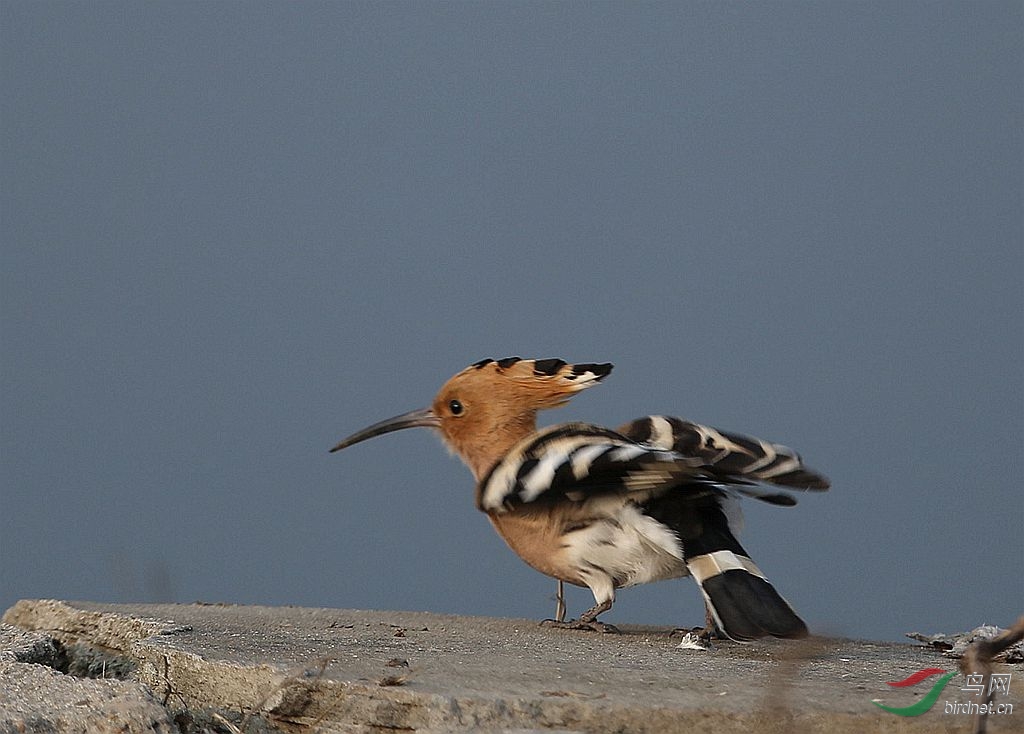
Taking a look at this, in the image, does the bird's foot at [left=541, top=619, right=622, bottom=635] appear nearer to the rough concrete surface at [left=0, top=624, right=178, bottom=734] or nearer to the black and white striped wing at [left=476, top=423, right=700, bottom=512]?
the black and white striped wing at [left=476, top=423, right=700, bottom=512]

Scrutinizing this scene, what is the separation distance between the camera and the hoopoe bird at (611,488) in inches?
130

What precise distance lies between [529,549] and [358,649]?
2.88ft

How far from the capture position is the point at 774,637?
10.4 feet

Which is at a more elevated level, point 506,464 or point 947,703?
point 506,464

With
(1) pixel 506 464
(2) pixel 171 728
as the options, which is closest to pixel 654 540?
(1) pixel 506 464

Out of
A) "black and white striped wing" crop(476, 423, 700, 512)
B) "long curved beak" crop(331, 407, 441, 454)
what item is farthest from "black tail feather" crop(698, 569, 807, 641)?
"long curved beak" crop(331, 407, 441, 454)

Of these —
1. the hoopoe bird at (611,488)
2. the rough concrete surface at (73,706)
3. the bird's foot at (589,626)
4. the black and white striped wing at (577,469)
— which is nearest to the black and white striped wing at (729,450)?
the hoopoe bird at (611,488)

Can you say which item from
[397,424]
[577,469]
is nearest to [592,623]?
[577,469]

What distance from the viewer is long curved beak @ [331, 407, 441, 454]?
4.20 m

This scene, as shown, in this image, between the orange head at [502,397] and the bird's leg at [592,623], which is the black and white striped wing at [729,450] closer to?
the orange head at [502,397]

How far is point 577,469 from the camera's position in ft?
11.2

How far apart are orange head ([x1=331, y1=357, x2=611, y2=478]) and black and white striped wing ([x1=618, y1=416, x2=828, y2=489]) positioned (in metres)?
0.26

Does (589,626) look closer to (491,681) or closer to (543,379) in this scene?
(543,379)

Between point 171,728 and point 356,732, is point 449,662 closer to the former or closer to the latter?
point 356,732
